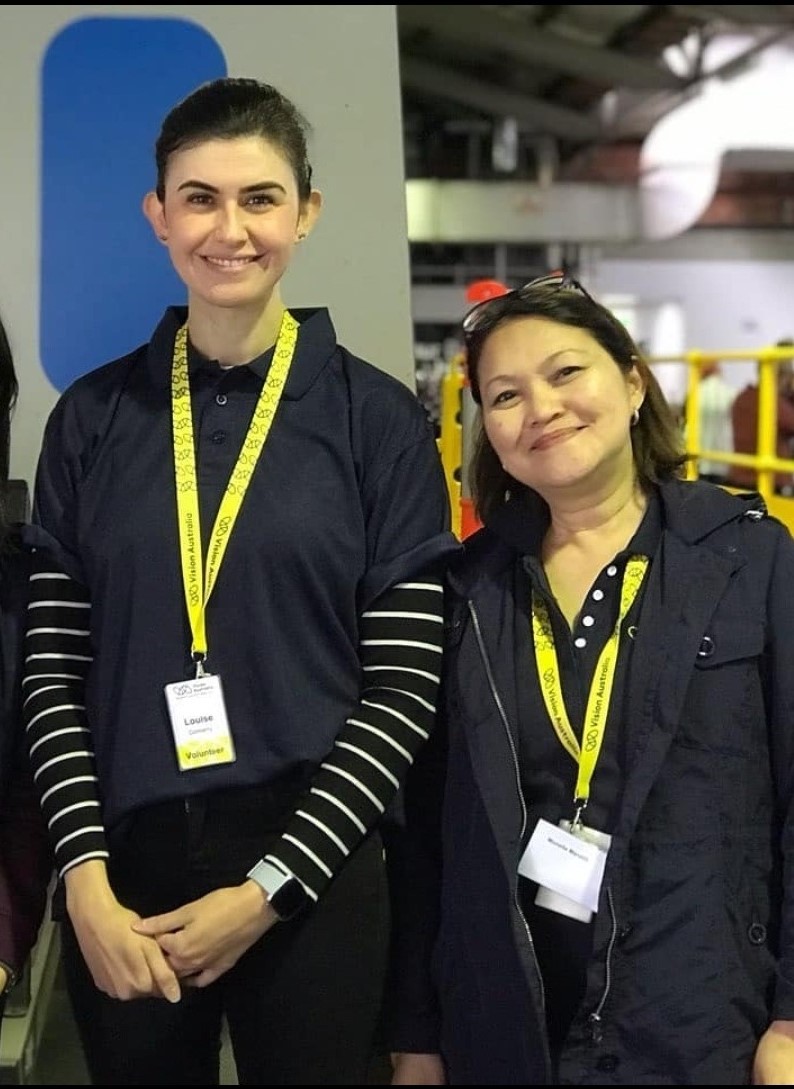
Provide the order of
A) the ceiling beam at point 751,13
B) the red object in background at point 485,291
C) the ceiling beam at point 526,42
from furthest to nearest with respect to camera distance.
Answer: the ceiling beam at point 526,42 < the ceiling beam at point 751,13 < the red object in background at point 485,291

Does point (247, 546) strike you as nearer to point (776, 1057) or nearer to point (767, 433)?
point (776, 1057)

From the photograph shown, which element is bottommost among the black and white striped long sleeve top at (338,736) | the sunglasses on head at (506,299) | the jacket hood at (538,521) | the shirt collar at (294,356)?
the black and white striped long sleeve top at (338,736)

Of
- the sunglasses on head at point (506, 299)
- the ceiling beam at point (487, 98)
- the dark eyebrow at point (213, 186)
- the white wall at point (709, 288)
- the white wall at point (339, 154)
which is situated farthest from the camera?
the white wall at point (709, 288)

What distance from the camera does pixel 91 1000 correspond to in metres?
1.45

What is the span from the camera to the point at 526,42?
342 inches

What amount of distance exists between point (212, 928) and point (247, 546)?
17.4 inches

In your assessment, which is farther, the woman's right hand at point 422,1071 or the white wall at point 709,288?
the white wall at point 709,288

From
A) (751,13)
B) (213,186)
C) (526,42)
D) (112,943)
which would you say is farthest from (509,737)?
(526,42)

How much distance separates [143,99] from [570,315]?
51.3 inches

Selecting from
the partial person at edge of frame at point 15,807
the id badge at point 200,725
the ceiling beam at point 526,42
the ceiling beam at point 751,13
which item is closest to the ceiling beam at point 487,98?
the ceiling beam at point 526,42

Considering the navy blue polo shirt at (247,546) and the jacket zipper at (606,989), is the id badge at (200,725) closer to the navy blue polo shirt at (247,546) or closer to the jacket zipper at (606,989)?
the navy blue polo shirt at (247,546)

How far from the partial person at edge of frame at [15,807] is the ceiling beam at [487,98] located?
30.3 ft

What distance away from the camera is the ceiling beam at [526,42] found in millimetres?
8430

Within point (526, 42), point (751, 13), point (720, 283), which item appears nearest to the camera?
point (751, 13)
